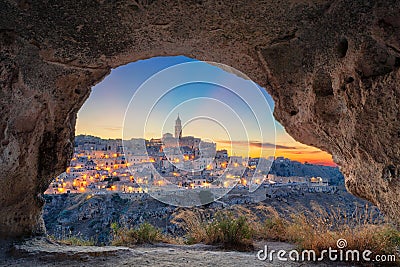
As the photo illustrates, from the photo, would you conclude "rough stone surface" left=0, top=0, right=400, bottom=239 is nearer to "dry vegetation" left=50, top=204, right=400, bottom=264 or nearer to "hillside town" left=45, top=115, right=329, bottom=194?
"dry vegetation" left=50, top=204, right=400, bottom=264

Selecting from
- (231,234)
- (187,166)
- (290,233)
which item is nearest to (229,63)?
(231,234)

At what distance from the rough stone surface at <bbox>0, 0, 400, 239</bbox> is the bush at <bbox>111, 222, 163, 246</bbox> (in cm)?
148

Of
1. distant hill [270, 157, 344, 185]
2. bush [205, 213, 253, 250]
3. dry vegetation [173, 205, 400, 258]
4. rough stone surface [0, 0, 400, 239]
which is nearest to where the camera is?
rough stone surface [0, 0, 400, 239]

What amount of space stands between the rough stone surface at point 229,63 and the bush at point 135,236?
1.48 m

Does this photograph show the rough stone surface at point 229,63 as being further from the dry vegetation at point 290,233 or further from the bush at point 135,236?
the bush at point 135,236

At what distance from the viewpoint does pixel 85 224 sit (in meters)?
11.8

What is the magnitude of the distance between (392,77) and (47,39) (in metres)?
3.54

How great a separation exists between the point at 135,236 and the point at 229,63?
372 cm

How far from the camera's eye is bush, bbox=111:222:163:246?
5094 millimetres

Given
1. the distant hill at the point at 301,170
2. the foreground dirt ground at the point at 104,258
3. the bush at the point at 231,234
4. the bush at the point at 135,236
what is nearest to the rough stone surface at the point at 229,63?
the foreground dirt ground at the point at 104,258

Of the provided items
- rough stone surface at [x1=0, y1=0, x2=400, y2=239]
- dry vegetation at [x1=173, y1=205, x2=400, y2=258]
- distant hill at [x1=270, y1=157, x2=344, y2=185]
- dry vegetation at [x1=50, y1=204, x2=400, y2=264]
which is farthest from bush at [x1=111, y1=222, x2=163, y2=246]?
distant hill at [x1=270, y1=157, x2=344, y2=185]

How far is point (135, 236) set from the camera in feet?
17.2

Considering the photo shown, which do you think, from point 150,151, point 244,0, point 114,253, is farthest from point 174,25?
point 150,151

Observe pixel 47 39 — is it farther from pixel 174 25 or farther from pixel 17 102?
pixel 174 25
